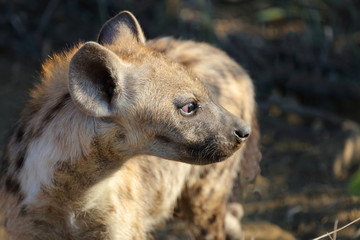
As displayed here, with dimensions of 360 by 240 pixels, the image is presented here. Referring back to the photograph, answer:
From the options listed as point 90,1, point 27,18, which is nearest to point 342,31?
point 90,1

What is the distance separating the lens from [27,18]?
6.30 meters

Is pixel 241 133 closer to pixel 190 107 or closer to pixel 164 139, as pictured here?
pixel 190 107

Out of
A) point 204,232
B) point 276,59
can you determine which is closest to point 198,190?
point 204,232

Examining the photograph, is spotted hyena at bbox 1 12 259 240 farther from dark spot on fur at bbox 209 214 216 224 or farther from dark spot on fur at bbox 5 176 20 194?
dark spot on fur at bbox 209 214 216 224

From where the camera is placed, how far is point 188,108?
9.15 feet

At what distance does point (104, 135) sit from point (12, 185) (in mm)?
687

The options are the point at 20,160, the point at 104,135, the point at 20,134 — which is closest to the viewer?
the point at 104,135

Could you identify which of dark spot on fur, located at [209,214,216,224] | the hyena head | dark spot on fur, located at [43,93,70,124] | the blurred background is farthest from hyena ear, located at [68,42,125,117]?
the blurred background

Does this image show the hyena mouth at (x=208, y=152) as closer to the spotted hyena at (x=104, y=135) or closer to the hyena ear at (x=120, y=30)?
the spotted hyena at (x=104, y=135)

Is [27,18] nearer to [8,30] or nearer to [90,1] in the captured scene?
[8,30]

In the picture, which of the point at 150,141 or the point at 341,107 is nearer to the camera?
the point at 150,141

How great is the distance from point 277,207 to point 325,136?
115 cm

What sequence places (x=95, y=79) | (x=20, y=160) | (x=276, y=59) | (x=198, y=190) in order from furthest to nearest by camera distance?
1. (x=276, y=59)
2. (x=198, y=190)
3. (x=20, y=160)
4. (x=95, y=79)

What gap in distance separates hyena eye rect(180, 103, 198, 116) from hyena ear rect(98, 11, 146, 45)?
2.02ft
